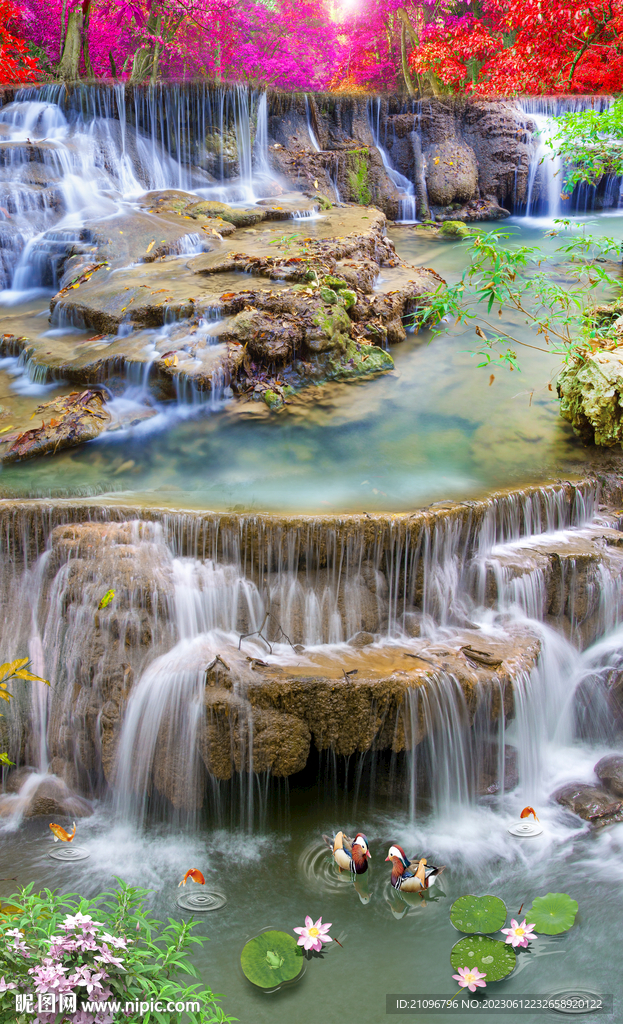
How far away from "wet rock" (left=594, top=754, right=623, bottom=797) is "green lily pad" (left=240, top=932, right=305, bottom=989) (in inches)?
94.1

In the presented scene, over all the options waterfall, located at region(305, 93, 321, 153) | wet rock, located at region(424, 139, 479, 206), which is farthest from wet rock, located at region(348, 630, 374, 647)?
wet rock, located at region(424, 139, 479, 206)

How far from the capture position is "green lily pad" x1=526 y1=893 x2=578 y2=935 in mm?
3758

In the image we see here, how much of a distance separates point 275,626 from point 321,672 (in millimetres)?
613

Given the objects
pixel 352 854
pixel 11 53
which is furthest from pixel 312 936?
pixel 11 53

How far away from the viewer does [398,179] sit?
14.9 metres

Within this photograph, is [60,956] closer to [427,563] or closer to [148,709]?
[148,709]

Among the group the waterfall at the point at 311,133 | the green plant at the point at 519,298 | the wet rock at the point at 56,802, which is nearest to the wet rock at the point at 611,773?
the green plant at the point at 519,298

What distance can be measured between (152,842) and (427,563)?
105 inches

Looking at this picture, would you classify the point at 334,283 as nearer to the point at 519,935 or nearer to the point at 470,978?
the point at 519,935

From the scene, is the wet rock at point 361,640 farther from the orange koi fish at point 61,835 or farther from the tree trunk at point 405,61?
the tree trunk at point 405,61

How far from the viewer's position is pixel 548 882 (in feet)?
13.4

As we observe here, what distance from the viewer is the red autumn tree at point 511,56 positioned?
581 inches

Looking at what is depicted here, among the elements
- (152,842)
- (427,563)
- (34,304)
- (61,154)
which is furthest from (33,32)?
(152,842)

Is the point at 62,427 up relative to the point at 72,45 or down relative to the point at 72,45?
down
